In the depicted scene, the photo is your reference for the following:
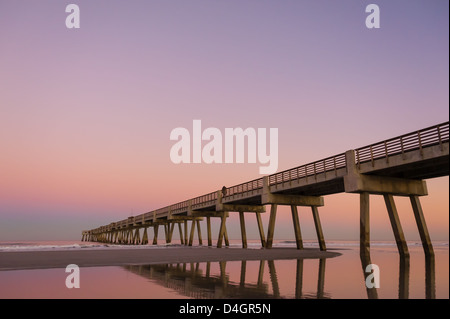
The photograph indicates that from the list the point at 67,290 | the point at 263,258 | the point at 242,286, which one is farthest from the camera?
the point at 263,258

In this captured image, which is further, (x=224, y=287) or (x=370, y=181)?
(x=370, y=181)

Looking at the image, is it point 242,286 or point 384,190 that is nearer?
point 242,286

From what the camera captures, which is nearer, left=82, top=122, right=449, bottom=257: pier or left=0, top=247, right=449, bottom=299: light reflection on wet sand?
left=0, top=247, right=449, bottom=299: light reflection on wet sand

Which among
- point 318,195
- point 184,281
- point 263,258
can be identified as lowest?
point 263,258

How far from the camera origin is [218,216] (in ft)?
141

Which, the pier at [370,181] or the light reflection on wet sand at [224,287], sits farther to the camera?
the pier at [370,181]

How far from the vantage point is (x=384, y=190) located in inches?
790

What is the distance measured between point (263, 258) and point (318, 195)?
12190 millimetres

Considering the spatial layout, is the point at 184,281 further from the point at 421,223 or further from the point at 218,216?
the point at 218,216

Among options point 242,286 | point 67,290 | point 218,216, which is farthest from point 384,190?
point 218,216
